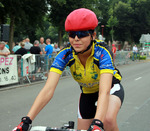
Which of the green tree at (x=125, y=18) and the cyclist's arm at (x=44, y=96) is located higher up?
the green tree at (x=125, y=18)

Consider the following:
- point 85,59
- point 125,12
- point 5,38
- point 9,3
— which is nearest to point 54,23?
point 9,3

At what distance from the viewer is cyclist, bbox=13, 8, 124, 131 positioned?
83.1 inches

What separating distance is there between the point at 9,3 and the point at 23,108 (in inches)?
462

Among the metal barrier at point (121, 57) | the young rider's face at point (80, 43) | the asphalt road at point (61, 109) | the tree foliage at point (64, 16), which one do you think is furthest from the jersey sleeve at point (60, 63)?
the metal barrier at point (121, 57)

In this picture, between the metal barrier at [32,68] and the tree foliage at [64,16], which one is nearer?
the metal barrier at [32,68]

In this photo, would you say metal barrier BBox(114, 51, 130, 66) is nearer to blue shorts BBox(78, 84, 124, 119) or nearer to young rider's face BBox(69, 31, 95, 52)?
blue shorts BBox(78, 84, 124, 119)

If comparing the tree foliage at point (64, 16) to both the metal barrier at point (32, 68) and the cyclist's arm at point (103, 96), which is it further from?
the cyclist's arm at point (103, 96)

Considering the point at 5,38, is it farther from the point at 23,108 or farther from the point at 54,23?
the point at 54,23

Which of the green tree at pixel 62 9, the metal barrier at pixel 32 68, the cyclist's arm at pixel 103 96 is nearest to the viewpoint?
the cyclist's arm at pixel 103 96

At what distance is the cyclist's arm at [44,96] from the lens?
2076mm

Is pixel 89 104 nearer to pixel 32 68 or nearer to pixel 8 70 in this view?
pixel 8 70

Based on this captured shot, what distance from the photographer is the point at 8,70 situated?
9.60m

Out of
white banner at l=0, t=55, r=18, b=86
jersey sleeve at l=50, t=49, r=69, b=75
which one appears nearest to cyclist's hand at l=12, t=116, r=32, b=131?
jersey sleeve at l=50, t=49, r=69, b=75

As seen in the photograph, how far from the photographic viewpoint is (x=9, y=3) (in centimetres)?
1619
